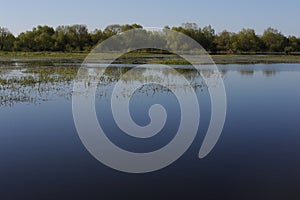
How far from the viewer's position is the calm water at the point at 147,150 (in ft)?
20.1

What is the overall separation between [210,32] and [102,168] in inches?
3570

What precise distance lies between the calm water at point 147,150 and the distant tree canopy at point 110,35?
227 ft

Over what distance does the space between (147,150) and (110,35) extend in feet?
273

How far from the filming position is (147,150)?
8547 mm

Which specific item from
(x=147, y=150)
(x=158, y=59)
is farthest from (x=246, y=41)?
(x=147, y=150)

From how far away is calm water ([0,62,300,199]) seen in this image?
6141mm

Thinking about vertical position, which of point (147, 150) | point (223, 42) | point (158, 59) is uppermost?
point (223, 42)

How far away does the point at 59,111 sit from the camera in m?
12.6

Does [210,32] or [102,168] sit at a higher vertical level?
[210,32]

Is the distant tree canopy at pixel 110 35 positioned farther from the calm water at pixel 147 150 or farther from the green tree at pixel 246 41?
the calm water at pixel 147 150

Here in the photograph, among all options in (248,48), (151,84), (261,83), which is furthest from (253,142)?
(248,48)

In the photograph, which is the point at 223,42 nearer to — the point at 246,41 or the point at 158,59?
the point at 246,41

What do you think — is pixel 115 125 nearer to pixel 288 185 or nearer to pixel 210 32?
pixel 288 185

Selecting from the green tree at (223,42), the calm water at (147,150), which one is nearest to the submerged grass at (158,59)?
the green tree at (223,42)
